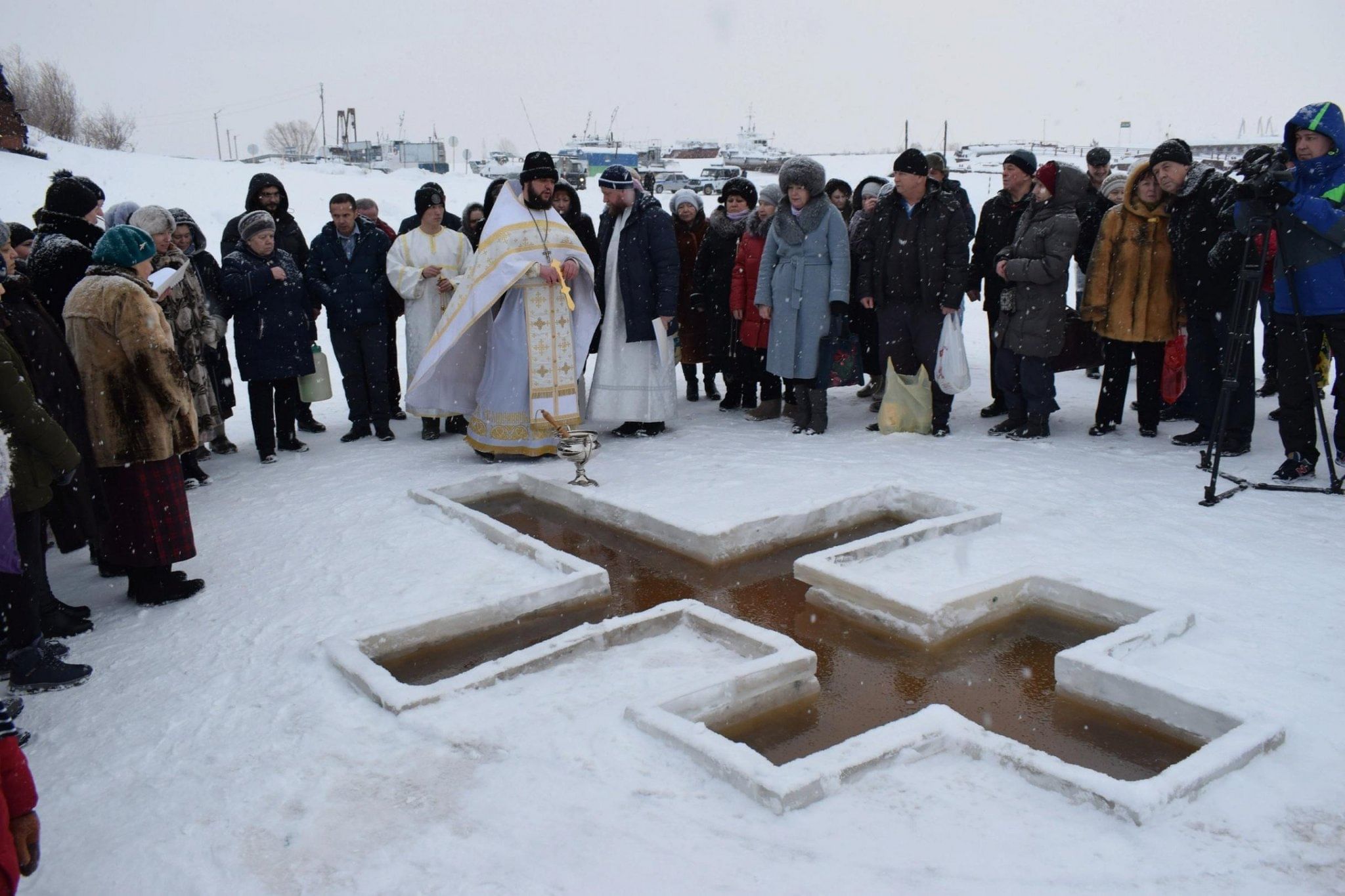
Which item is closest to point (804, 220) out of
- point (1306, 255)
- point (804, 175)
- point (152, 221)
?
point (804, 175)

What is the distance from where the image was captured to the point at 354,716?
317cm

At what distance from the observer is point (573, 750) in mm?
2920

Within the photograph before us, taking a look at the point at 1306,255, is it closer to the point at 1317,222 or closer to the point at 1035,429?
the point at 1317,222

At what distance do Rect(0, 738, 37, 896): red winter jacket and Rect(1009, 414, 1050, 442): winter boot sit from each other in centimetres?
586

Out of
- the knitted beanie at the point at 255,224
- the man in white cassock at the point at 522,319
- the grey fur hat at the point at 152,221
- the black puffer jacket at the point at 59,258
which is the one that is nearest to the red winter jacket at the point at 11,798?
Result: the black puffer jacket at the point at 59,258

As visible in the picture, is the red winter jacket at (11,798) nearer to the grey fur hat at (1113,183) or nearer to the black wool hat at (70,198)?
the black wool hat at (70,198)

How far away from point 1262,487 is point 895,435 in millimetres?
2236

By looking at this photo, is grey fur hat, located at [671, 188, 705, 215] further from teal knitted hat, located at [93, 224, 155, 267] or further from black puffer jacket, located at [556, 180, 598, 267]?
teal knitted hat, located at [93, 224, 155, 267]

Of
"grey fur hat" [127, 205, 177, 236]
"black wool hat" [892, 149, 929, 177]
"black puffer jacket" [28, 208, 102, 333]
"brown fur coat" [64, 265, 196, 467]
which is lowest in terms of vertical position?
"brown fur coat" [64, 265, 196, 467]

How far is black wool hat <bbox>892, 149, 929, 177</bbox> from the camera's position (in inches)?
249

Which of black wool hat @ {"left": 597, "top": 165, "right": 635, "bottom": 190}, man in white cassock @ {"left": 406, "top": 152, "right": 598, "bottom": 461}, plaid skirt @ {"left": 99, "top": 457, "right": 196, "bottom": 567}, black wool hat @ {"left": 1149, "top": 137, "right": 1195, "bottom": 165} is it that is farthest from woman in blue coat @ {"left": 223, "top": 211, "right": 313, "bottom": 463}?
black wool hat @ {"left": 1149, "top": 137, "right": 1195, "bottom": 165}

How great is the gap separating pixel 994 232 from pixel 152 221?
520cm

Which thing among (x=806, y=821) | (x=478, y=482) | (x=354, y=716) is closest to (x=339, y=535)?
(x=478, y=482)

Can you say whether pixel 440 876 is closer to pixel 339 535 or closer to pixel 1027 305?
pixel 339 535
